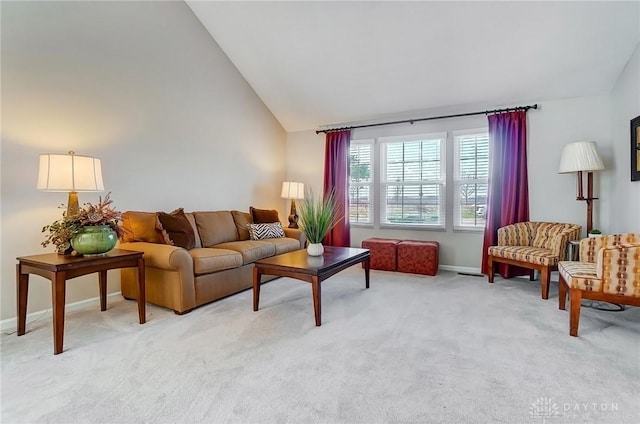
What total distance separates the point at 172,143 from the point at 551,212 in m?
4.69

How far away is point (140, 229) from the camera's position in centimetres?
328

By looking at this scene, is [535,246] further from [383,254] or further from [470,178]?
[383,254]

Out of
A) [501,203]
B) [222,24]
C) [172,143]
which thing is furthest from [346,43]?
[501,203]

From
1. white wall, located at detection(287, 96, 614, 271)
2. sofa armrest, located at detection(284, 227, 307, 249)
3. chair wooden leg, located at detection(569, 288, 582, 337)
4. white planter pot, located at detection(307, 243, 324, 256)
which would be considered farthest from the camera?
sofa armrest, located at detection(284, 227, 307, 249)

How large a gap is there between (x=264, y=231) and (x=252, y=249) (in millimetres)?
717

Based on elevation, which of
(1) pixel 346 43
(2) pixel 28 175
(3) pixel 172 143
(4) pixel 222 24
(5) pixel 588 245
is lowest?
Answer: (5) pixel 588 245

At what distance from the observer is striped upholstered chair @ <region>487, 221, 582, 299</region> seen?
11.3 ft

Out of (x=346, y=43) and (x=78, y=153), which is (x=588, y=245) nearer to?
(x=346, y=43)

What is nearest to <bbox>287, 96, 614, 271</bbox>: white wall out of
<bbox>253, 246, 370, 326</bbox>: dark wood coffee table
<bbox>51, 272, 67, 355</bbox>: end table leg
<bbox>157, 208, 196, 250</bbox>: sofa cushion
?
<bbox>253, 246, 370, 326</bbox>: dark wood coffee table

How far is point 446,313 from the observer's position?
3.00m

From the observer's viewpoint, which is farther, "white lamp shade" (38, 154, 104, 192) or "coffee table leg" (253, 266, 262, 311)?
"coffee table leg" (253, 266, 262, 311)

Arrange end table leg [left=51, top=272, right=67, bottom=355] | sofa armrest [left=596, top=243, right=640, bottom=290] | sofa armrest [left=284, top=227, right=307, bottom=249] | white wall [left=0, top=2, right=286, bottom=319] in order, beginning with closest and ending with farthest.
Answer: end table leg [left=51, top=272, right=67, bottom=355] < sofa armrest [left=596, top=243, right=640, bottom=290] < white wall [left=0, top=2, right=286, bottom=319] < sofa armrest [left=284, top=227, right=307, bottom=249]

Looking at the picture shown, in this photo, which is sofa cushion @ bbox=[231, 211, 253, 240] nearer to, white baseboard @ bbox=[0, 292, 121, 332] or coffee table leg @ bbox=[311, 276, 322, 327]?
white baseboard @ bbox=[0, 292, 121, 332]

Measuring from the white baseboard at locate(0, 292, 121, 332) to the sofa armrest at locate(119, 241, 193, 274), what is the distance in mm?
708
